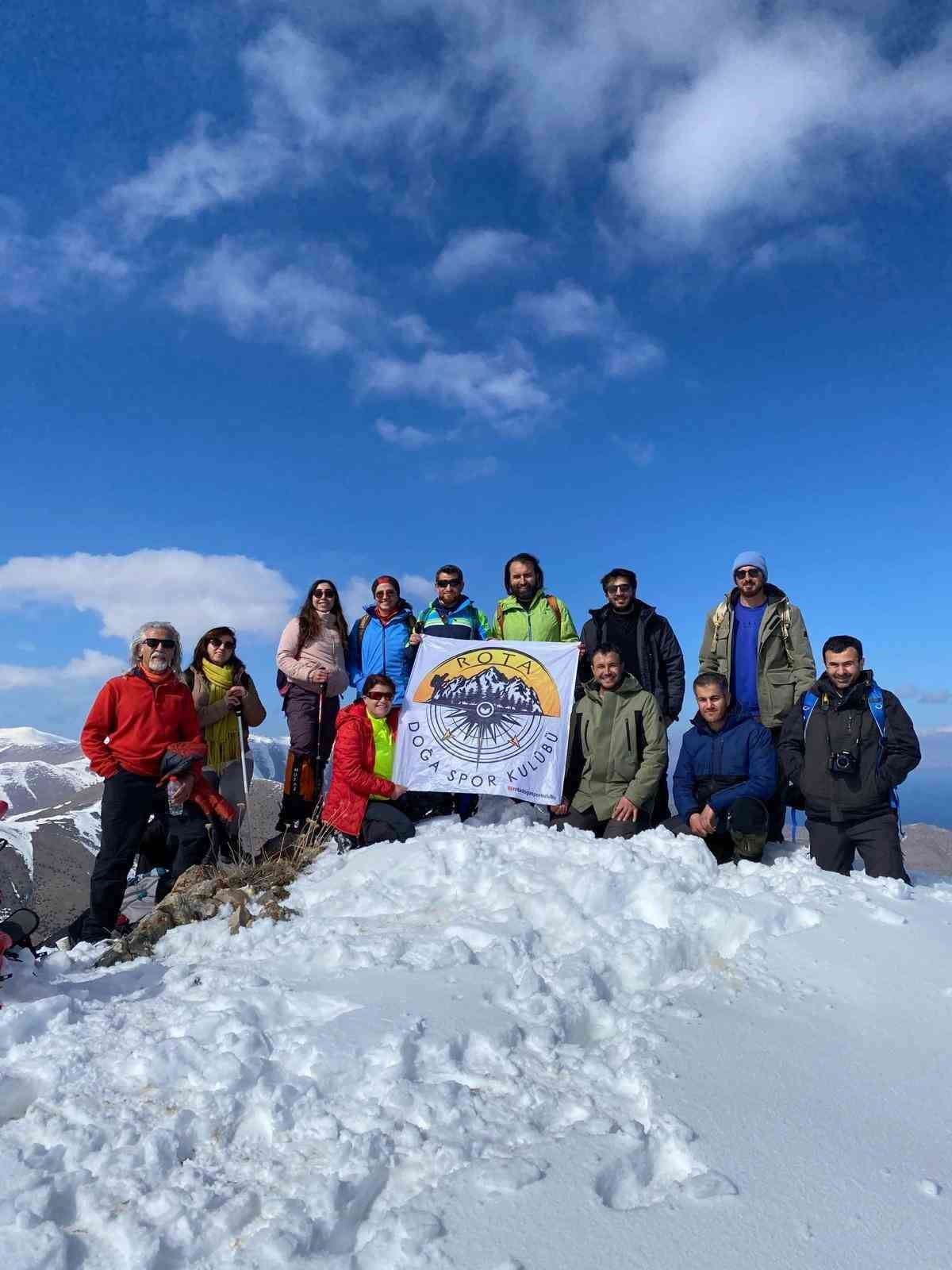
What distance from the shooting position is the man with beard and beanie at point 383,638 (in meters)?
8.45

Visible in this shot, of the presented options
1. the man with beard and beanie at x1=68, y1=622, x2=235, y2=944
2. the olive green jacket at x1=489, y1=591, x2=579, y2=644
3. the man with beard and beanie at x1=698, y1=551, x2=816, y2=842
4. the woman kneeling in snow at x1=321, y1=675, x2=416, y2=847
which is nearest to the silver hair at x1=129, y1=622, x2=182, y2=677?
the man with beard and beanie at x1=68, y1=622, x2=235, y2=944

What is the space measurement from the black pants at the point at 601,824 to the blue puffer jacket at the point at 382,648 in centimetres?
223

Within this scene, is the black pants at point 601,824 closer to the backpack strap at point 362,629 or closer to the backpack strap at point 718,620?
the backpack strap at point 718,620

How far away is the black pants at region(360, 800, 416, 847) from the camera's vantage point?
7.30 m

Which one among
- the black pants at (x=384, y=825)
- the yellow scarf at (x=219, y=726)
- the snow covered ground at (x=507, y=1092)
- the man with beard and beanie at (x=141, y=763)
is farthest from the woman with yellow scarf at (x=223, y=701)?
the snow covered ground at (x=507, y=1092)

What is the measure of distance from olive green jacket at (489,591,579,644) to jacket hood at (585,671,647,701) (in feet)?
2.55

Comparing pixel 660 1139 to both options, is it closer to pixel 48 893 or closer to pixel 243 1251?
pixel 243 1251

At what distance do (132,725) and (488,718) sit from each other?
328cm

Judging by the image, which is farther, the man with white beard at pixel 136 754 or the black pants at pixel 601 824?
the black pants at pixel 601 824

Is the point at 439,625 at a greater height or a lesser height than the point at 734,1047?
greater

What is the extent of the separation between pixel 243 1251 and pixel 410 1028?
116cm

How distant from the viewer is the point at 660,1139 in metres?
2.94

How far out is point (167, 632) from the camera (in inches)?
259

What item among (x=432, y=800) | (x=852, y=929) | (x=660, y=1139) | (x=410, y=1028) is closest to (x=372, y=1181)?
(x=410, y=1028)
